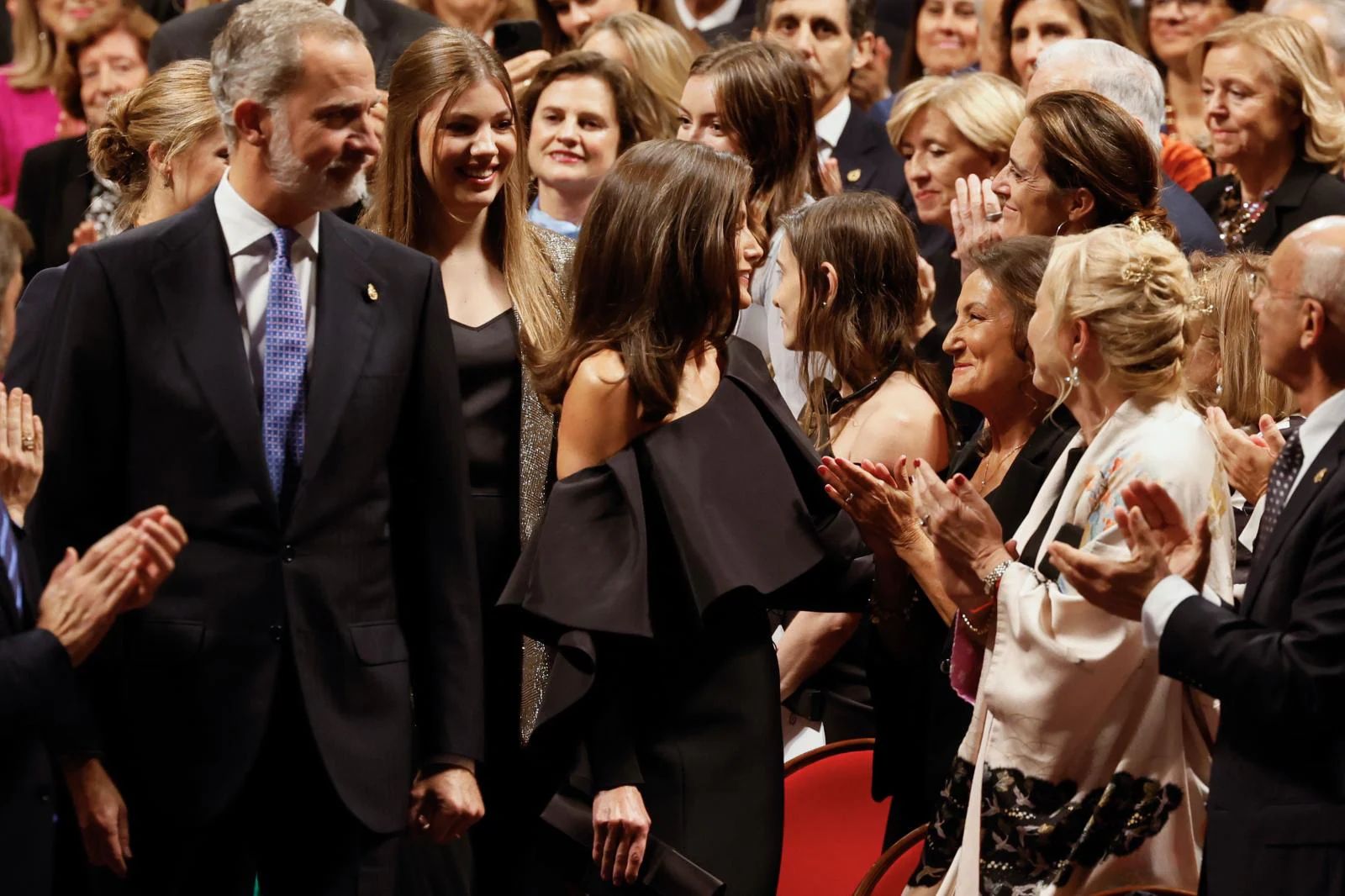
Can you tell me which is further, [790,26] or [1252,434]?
[790,26]

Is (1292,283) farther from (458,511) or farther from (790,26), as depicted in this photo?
(790,26)

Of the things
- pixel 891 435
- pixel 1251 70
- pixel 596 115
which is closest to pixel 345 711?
pixel 891 435

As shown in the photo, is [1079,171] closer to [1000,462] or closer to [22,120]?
[1000,462]

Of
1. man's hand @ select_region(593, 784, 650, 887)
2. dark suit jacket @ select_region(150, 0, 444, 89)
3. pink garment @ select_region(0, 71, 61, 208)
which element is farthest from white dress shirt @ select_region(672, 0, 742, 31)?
man's hand @ select_region(593, 784, 650, 887)

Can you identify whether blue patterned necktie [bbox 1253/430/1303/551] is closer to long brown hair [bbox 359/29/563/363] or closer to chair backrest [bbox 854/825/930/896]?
chair backrest [bbox 854/825/930/896]

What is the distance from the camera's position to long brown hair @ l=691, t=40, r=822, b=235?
18.4 feet

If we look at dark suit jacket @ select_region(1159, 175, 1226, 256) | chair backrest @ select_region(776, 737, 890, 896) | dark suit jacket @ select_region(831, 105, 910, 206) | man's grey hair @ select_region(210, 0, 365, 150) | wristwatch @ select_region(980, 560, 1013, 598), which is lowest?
chair backrest @ select_region(776, 737, 890, 896)

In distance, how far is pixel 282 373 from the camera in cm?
340

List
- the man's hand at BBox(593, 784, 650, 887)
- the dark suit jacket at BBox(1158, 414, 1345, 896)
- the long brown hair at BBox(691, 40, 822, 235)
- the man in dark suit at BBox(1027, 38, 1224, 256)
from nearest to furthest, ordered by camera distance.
→ the dark suit jacket at BBox(1158, 414, 1345, 896)
the man's hand at BBox(593, 784, 650, 887)
the man in dark suit at BBox(1027, 38, 1224, 256)
the long brown hair at BBox(691, 40, 822, 235)

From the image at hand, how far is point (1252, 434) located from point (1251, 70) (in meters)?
1.77

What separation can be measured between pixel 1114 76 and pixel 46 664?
3.35 meters

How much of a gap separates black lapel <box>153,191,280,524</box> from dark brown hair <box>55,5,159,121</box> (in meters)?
4.15

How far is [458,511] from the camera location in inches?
140

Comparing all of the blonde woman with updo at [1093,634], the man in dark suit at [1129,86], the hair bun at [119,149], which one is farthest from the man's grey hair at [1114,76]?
the hair bun at [119,149]
